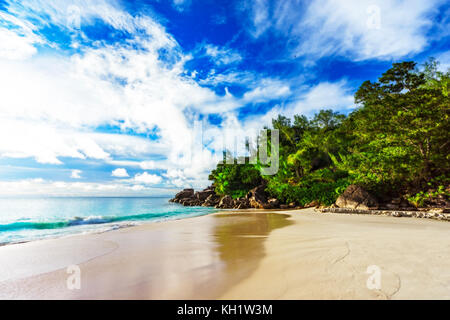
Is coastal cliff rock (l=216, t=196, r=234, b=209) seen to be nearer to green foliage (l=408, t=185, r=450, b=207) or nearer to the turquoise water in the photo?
the turquoise water

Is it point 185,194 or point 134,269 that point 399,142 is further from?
point 185,194

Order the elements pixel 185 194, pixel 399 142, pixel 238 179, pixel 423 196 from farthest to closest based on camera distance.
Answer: pixel 185 194 < pixel 238 179 < pixel 399 142 < pixel 423 196

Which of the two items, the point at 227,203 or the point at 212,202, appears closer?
the point at 227,203

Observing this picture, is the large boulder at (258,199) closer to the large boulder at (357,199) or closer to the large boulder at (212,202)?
the large boulder at (357,199)

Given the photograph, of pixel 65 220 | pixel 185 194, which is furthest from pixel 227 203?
pixel 185 194

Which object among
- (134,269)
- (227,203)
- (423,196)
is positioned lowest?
(227,203)

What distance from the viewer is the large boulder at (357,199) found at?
10734 mm

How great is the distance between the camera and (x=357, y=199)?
11.2 meters

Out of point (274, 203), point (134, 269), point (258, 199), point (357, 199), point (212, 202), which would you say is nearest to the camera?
point (134, 269)

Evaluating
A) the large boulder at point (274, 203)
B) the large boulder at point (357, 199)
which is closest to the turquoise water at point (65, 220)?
the large boulder at point (274, 203)

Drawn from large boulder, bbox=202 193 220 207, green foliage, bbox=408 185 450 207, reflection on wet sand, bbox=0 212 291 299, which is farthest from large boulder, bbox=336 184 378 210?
large boulder, bbox=202 193 220 207

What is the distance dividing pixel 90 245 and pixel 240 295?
4.65 metres
